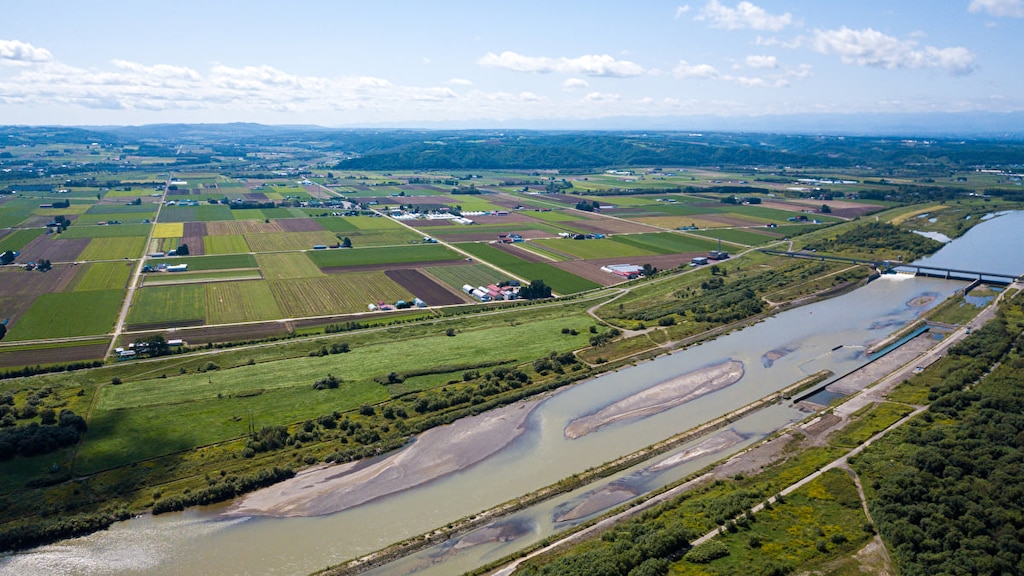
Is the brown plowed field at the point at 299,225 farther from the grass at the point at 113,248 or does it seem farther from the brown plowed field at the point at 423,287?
the brown plowed field at the point at 423,287

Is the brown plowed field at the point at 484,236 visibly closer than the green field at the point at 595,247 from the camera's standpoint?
No

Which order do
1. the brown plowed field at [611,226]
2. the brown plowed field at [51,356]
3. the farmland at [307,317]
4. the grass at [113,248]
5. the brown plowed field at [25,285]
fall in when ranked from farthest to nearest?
the brown plowed field at [611,226], the grass at [113,248], the brown plowed field at [25,285], the brown plowed field at [51,356], the farmland at [307,317]

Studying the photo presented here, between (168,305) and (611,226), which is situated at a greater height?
(611,226)

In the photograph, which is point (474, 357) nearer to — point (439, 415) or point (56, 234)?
point (439, 415)

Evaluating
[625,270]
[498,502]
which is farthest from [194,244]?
[498,502]

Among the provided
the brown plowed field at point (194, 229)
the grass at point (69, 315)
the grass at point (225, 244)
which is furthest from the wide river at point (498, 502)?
the brown plowed field at point (194, 229)

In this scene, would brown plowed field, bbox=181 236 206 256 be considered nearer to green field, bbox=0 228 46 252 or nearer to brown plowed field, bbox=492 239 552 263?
green field, bbox=0 228 46 252

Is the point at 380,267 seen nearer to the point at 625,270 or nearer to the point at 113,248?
the point at 625,270
